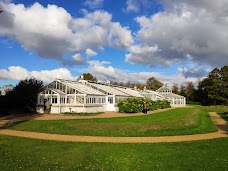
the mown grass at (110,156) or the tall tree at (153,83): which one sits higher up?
the tall tree at (153,83)

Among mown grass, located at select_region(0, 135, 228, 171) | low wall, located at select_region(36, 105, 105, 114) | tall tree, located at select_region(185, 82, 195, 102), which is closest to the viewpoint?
mown grass, located at select_region(0, 135, 228, 171)

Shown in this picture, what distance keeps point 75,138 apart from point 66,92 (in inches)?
840

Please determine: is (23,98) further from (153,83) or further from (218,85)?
(153,83)

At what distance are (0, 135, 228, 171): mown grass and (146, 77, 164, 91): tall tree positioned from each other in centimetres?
9506

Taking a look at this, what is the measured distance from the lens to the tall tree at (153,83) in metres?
110

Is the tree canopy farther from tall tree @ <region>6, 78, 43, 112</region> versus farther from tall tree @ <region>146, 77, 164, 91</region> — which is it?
tall tree @ <region>146, 77, 164, 91</region>

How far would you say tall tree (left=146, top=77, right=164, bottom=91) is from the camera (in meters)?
110

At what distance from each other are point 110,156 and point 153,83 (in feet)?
332

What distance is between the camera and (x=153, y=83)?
111250 mm

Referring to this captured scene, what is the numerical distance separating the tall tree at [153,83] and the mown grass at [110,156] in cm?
9506

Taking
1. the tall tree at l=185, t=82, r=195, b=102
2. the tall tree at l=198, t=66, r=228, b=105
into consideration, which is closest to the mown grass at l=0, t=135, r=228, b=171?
the tall tree at l=198, t=66, r=228, b=105

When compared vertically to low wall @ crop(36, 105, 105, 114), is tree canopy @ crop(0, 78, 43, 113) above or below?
above

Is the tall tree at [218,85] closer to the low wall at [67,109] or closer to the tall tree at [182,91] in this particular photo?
the tall tree at [182,91]

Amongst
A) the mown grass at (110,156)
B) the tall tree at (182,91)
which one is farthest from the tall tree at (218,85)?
the mown grass at (110,156)
